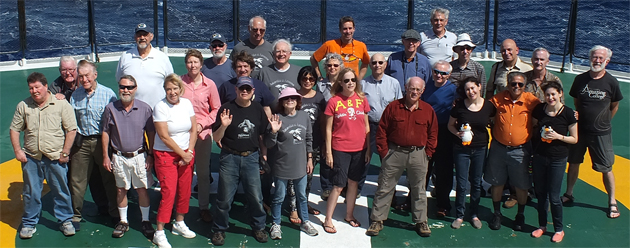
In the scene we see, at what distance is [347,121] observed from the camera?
580 cm

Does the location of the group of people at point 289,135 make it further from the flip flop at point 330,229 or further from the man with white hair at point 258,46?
the man with white hair at point 258,46

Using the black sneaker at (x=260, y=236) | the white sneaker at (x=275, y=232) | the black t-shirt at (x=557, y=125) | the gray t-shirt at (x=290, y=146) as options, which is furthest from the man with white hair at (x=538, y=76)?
the black sneaker at (x=260, y=236)

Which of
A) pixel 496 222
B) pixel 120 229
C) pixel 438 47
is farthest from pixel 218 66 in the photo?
pixel 496 222

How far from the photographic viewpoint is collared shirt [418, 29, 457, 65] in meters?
7.15

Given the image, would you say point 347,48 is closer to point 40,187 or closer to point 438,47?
point 438,47

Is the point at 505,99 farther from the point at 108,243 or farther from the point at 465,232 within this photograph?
the point at 108,243

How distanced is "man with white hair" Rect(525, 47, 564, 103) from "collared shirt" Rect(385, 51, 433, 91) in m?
1.06

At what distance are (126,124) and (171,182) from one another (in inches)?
26.9

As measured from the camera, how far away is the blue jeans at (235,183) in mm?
5527

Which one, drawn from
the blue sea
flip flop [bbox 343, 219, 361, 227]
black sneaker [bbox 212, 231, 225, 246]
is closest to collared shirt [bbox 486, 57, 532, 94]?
flip flop [bbox 343, 219, 361, 227]

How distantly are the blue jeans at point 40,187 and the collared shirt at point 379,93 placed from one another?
313cm

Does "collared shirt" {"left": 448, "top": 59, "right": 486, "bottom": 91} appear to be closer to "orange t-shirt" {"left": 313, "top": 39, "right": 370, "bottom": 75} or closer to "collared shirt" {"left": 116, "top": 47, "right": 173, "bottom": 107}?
"orange t-shirt" {"left": 313, "top": 39, "right": 370, "bottom": 75}

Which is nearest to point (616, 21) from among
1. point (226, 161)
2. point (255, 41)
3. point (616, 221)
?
point (616, 221)

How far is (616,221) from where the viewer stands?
6230 millimetres
